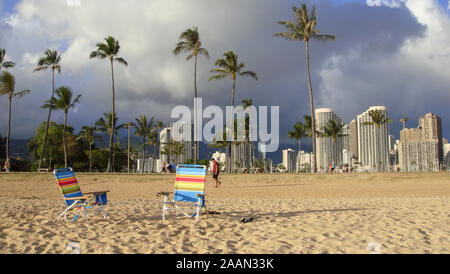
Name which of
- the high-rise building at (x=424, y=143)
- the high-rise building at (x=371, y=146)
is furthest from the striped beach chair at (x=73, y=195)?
the high-rise building at (x=424, y=143)

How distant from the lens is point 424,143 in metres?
103

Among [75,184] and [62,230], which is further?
[75,184]

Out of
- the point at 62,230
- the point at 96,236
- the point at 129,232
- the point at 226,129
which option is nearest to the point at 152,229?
the point at 129,232

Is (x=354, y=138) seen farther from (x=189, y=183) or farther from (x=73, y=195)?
(x=73, y=195)

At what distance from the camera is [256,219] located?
243 inches

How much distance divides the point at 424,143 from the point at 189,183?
11452cm

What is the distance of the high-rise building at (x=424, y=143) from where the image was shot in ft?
336

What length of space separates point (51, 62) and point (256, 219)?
108 ft

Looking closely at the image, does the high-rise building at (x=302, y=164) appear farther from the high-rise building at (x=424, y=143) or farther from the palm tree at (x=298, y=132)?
the high-rise building at (x=424, y=143)
